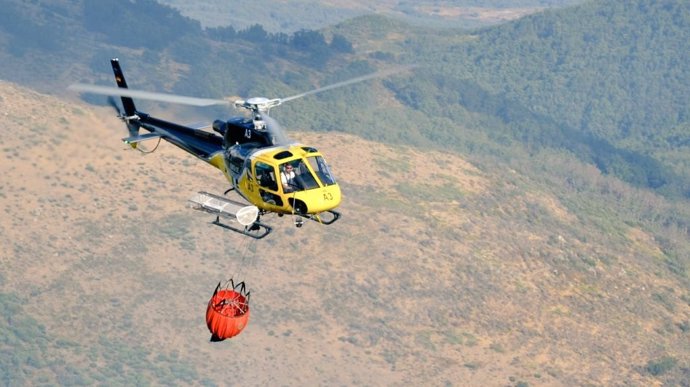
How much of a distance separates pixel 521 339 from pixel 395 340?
1363 cm

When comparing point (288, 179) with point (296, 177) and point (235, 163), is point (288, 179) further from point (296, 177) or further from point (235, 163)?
point (235, 163)

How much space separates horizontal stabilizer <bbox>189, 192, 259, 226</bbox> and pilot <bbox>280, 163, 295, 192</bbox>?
5.48ft

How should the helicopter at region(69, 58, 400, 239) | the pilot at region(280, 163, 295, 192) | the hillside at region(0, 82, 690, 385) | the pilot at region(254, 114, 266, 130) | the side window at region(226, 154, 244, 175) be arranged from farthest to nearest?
the hillside at region(0, 82, 690, 385)
the side window at region(226, 154, 244, 175)
the pilot at region(254, 114, 266, 130)
the pilot at region(280, 163, 295, 192)
the helicopter at region(69, 58, 400, 239)

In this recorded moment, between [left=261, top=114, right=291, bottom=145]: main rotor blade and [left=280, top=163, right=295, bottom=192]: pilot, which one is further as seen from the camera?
[left=261, top=114, right=291, bottom=145]: main rotor blade

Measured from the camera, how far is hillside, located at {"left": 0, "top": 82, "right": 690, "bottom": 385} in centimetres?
11912

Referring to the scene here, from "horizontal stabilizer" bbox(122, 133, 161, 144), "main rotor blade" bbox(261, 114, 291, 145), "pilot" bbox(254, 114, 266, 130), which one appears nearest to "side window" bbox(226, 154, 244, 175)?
"pilot" bbox(254, 114, 266, 130)

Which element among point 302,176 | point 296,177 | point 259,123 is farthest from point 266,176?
point 259,123

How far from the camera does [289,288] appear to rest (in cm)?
12838

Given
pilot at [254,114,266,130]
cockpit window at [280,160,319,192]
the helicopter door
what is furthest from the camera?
pilot at [254,114,266,130]

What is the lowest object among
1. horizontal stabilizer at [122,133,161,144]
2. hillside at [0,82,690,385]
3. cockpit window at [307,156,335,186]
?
hillside at [0,82,690,385]

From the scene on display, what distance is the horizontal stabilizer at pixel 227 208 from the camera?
51750 mm

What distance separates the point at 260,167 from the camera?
174 feet

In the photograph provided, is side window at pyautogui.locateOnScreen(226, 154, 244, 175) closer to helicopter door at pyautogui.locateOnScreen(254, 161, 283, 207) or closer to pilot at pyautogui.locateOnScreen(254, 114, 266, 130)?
pilot at pyautogui.locateOnScreen(254, 114, 266, 130)

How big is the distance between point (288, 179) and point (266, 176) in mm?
1111
